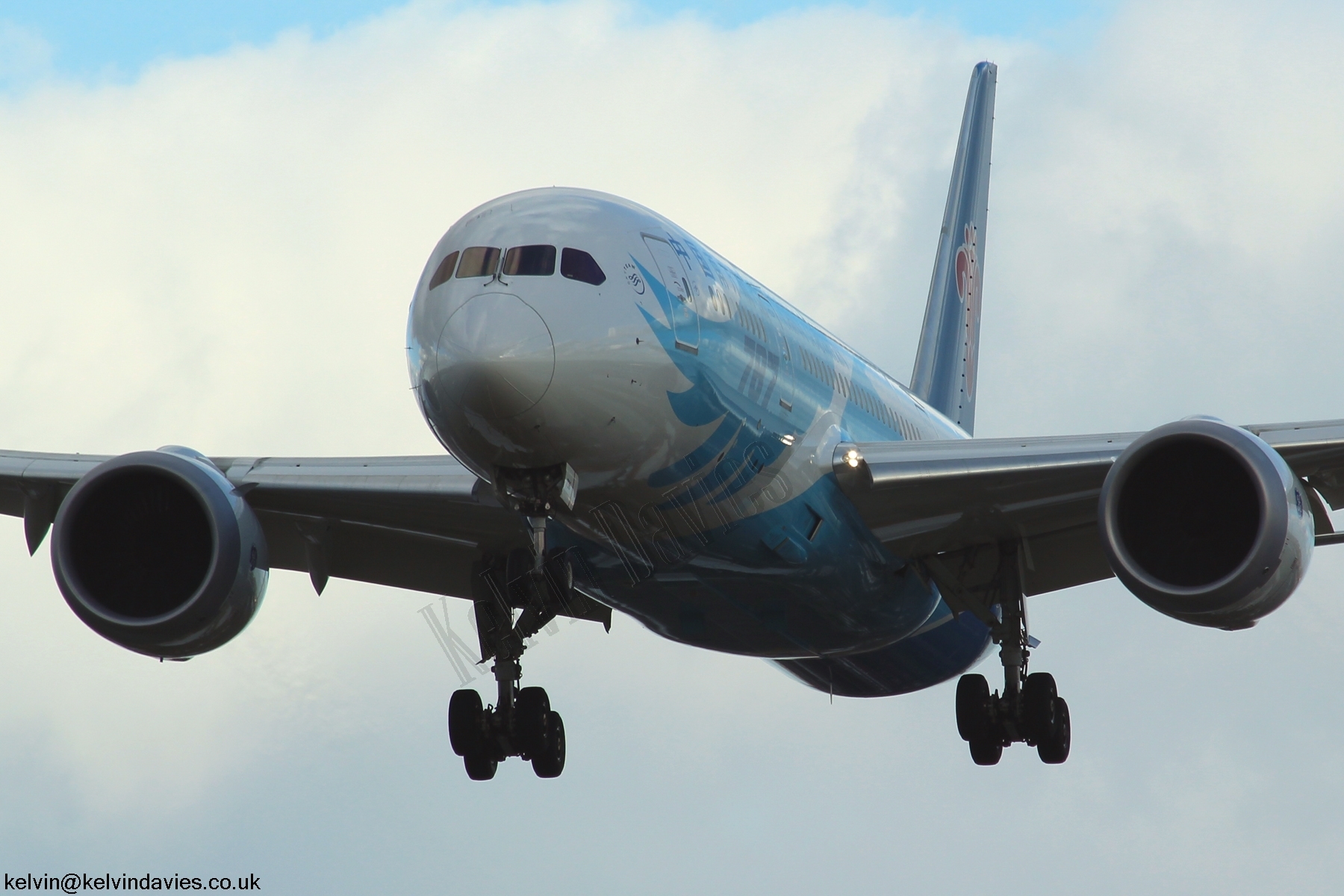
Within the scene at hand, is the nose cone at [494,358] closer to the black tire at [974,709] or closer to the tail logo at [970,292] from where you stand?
the black tire at [974,709]

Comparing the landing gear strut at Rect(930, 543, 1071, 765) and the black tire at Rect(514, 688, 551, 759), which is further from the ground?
the landing gear strut at Rect(930, 543, 1071, 765)

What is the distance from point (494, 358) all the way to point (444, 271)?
1204 mm

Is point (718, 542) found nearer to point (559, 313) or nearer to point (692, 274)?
point (692, 274)

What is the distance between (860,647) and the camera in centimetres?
2172

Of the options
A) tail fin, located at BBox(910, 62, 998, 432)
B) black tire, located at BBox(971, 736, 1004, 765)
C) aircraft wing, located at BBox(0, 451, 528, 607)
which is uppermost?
tail fin, located at BBox(910, 62, 998, 432)

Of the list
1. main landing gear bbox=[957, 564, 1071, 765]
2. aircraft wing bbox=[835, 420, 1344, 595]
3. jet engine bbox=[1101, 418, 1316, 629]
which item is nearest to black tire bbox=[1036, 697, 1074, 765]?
main landing gear bbox=[957, 564, 1071, 765]

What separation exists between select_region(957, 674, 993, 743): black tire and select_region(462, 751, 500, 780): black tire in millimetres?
5829

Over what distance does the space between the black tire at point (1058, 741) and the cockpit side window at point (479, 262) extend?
34.5ft

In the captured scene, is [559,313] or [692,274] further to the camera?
[692,274]

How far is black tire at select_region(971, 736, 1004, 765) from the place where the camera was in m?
21.8

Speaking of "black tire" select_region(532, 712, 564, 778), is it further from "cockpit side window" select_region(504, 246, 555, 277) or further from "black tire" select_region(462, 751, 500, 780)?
"cockpit side window" select_region(504, 246, 555, 277)

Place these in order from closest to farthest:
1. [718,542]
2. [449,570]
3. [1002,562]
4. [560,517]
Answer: [560,517] < [718,542] < [1002,562] < [449,570]

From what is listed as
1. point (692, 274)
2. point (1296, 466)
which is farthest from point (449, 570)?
point (1296, 466)

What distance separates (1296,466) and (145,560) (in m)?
12.2
